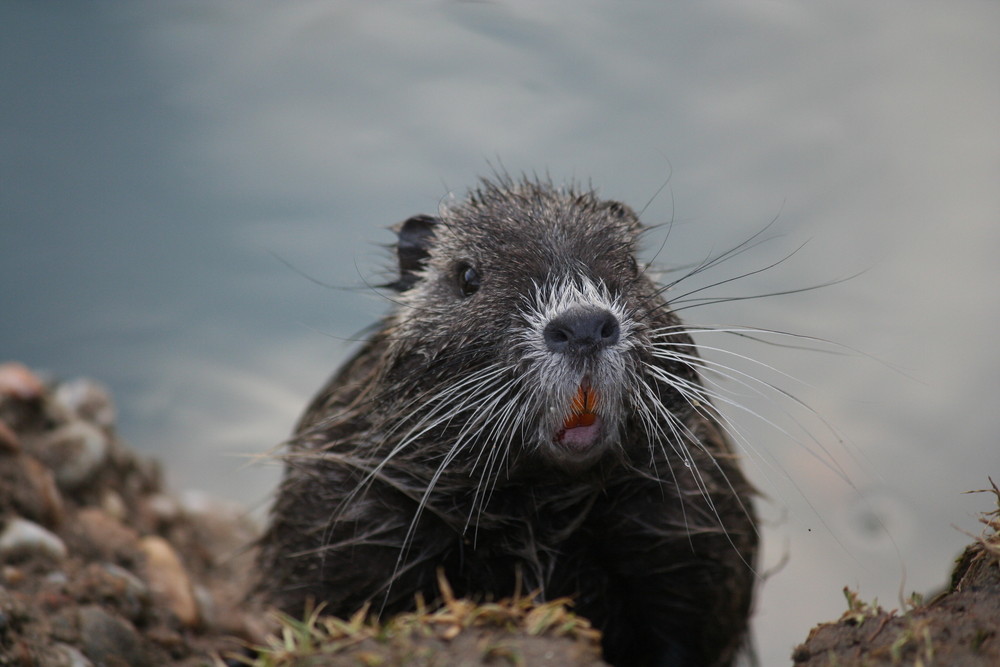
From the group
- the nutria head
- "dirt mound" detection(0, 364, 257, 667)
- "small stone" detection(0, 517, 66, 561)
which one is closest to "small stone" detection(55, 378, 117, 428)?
"dirt mound" detection(0, 364, 257, 667)

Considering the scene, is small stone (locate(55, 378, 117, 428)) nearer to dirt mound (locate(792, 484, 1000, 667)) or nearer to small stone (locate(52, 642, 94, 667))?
small stone (locate(52, 642, 94, 667))

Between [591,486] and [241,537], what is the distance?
5348mm

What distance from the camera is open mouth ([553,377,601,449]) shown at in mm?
3736

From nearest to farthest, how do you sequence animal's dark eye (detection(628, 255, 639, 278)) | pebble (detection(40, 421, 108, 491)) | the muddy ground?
the muddy ground, animal's dark eye (detection(628, 255, 639, 278)), pebble (detection(40, 421, 108, 491))

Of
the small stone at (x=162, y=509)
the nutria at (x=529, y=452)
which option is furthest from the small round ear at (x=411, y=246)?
the small stone at (x=162, y=509)

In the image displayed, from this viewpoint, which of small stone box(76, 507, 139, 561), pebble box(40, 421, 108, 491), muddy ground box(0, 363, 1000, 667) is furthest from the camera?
pebble box(40, 421, 108, 491)

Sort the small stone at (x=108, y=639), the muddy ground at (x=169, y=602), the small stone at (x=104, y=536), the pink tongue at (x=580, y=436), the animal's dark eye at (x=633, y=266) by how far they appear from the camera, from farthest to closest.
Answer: the small stone at (x=104, y=536) → the small stone at (x=108, y=639) → the animal's dark eye at (x=633, y=266) → the pink tongue at (x=580, y=436) → the muddy ground at (x=169, y=602)

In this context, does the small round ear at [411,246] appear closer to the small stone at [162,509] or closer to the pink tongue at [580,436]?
the pink tongue at [580,436]

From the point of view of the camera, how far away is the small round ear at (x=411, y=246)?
5.28m

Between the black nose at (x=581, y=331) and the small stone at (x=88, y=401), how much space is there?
5.60 metres

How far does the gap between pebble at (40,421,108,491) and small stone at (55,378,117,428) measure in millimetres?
790

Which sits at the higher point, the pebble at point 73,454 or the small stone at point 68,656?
the pebble at point 73,454

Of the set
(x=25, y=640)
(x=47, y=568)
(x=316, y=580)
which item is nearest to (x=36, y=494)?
(x=47, y=568)

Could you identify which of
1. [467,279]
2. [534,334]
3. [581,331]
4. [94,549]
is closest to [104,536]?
[94,549]
